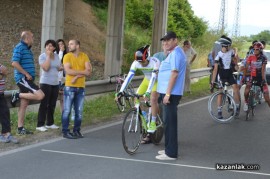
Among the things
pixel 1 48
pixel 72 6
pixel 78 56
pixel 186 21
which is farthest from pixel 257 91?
pixel 186 21

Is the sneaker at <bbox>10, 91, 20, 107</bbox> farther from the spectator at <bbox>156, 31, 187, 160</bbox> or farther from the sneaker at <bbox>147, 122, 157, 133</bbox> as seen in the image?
the spectator at <bbox>156, 31, 187, 160</bbox>

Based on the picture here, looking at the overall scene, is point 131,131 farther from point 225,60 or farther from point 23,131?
point 225,60

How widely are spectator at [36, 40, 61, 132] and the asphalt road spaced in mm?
853

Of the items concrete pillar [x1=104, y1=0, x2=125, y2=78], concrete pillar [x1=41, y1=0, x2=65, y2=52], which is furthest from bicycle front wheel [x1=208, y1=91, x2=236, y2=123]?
concrete pillar [x1=104, y1=0, x2=125, y2=78]

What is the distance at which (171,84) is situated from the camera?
8.15 metres

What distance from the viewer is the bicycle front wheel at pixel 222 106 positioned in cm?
1265

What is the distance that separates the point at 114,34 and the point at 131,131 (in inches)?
407

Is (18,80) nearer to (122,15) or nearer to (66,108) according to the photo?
(66,108)

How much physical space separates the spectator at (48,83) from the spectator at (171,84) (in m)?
2.84

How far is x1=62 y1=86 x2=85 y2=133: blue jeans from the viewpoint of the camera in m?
9.95

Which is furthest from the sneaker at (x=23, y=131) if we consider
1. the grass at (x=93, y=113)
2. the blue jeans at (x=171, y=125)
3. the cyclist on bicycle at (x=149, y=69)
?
the blue jeans at (x=171, y=125)

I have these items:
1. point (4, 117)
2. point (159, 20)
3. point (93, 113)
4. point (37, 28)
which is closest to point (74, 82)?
point (4, 117)

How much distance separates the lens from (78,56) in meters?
10.1

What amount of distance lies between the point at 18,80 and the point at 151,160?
3.23 metres
